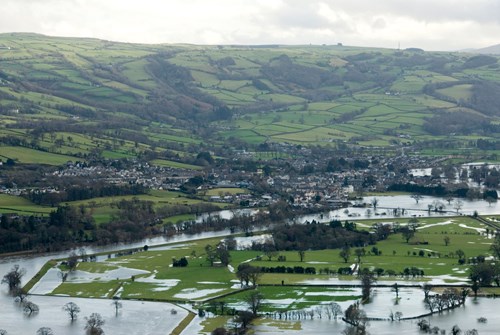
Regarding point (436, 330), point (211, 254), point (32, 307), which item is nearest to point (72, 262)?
point (211, 254)

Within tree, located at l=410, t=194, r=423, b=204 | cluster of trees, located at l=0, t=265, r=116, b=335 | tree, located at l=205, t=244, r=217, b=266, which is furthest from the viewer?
tree, located at l=410, t=194, r=423, b=204

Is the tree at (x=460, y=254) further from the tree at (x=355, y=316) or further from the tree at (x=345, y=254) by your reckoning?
the tree at (x=355, y=316)

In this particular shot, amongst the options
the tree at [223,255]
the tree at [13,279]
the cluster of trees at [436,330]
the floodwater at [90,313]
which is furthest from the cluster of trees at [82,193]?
the cluster of trees at [436,330]

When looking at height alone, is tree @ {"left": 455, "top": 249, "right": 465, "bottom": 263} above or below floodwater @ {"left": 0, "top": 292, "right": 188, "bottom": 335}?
above

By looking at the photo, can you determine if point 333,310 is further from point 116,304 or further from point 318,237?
point 318,237

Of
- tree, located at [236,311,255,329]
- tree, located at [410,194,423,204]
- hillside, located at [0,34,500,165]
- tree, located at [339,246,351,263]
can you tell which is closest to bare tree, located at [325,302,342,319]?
tree, located at [236,311,255,329]

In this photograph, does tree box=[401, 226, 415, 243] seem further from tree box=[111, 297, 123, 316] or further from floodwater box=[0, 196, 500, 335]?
tree box=[111, 297, 123, 316]
